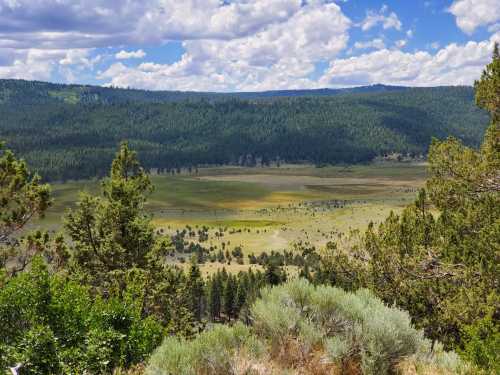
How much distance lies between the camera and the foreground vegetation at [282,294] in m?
9.90

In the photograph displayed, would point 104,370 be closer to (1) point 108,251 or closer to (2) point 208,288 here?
(1) point 108,251

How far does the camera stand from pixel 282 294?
36.9 ft

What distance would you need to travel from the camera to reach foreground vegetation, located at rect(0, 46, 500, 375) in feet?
32.5

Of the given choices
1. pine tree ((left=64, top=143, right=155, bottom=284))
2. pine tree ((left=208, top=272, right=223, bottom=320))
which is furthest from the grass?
pine tree ((left=64, top=143, right=155, bottom=284))

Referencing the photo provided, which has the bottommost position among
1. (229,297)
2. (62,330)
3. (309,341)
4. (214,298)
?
(214,298)

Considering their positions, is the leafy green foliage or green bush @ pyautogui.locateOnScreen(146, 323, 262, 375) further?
the leafy green foliage

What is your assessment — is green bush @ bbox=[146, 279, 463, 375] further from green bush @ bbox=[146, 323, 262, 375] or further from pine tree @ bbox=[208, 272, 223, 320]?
pine tree @ bbox=[208, 272, 223, 320]

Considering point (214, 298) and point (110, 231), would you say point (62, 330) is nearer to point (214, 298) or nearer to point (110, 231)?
point (110, 231)

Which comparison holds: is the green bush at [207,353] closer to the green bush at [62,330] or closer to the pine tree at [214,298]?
the green bush at [62,330]

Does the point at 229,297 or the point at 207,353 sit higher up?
the point at 207,353

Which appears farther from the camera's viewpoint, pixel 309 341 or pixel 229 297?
pixel 229 297

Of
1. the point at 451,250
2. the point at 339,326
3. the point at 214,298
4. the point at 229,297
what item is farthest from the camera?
the point at 214,298

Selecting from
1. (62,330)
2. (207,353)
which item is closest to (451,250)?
(207,353)

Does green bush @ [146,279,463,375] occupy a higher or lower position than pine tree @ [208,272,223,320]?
higher
